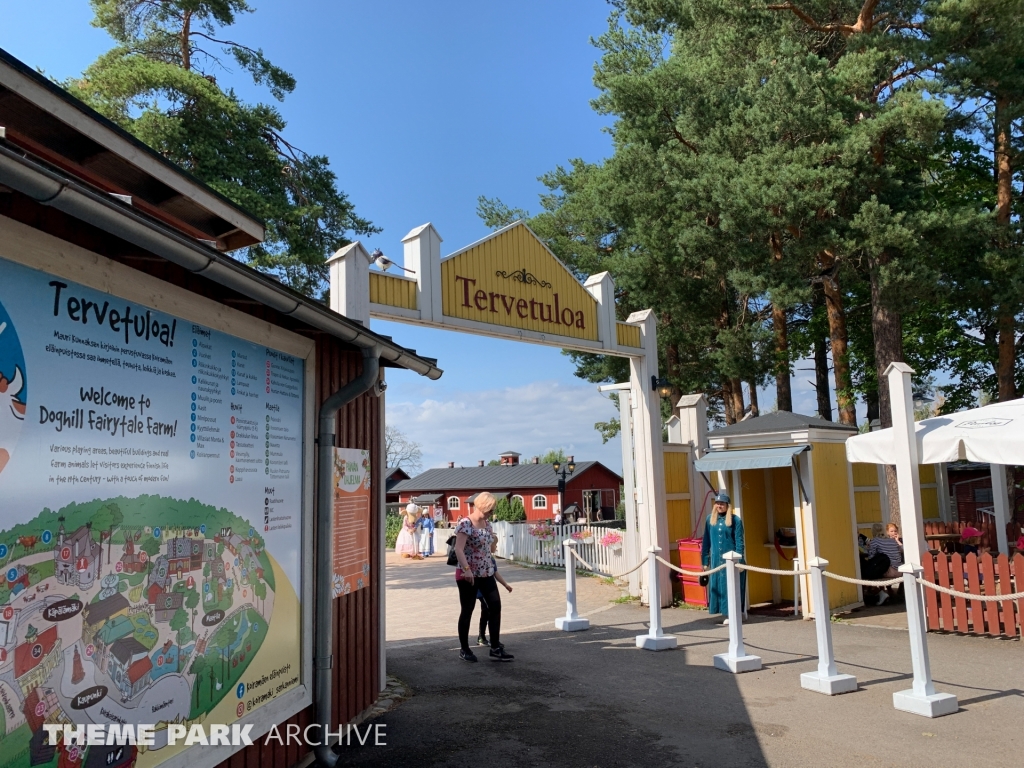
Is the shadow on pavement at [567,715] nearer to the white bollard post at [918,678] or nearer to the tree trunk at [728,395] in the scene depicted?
the white bollard post at [918,678]

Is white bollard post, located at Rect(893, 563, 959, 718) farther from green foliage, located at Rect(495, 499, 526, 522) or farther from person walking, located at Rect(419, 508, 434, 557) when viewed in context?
green foliage, located at Rect(495, 499, 526, 522)

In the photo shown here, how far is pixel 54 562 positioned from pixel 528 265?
8.53 meters

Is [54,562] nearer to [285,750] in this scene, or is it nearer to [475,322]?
[285,750]

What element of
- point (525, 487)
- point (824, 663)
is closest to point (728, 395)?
point (824, 663)

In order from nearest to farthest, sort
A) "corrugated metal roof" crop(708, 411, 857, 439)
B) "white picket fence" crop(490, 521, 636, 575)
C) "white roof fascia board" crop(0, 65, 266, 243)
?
"white roof fascia board" crop(0, 65, 266, 243) < "corrugated metal roof" crop(708, 411, 857, 439) < "white picket fence" crop(490, 521, 636, 575)

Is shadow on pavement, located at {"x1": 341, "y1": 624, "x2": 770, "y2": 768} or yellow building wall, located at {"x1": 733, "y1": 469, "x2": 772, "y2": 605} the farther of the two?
yellow building wall, located at {"x1": 733, "y1": 469, "x2": 772, "y2": 605}

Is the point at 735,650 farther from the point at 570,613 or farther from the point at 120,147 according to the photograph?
the point at 120,147

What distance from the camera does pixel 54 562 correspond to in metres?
3.02

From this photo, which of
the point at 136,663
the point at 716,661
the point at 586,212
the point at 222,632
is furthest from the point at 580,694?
the point at 586,212

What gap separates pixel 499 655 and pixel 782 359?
618 inches

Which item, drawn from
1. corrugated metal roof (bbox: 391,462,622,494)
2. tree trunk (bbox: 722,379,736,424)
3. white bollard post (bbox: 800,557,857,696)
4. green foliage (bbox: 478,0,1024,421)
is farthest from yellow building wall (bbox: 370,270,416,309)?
corrugated metal roof (bbox: 391,462,622,494)

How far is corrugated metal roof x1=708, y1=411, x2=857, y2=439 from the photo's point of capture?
11.0 m

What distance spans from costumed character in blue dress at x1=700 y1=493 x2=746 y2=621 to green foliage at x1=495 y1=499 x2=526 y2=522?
3408cm

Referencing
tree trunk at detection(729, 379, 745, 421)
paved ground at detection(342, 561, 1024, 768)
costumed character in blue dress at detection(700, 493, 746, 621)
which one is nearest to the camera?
paved ground at detection(342, 561, 1024, 768)
